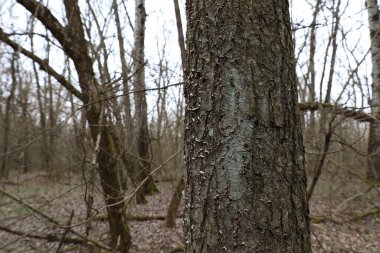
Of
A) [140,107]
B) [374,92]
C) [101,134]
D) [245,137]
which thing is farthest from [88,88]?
[374,92]

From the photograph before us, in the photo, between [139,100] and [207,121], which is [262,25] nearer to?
[207,121]

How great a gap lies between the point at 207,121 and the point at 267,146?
0.20 meters

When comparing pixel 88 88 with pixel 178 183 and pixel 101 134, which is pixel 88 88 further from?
pixel 178 183

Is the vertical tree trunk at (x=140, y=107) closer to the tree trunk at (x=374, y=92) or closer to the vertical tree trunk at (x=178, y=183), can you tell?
the vertical tree trunk at (x=178, y=183)

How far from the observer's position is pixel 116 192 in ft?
12.9

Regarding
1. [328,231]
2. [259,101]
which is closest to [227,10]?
[259,101]

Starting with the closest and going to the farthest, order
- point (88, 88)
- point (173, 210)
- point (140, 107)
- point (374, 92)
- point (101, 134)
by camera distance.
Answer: point (88, 88), point (101, 134), point (140, 107), point (173, 210), point (374, 92)

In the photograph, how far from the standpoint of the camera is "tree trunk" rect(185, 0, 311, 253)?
1062 mm

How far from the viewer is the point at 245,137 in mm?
1087

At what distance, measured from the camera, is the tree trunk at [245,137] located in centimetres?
106

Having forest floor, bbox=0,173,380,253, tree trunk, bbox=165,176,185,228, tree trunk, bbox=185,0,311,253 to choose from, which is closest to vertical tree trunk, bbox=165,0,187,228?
tree trunk, bbox=165,176,185,228

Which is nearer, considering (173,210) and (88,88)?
(88,88)

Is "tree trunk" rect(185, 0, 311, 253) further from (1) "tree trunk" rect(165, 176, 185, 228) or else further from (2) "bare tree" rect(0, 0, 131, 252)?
(1) "tree trunk" rect(165, 176, 185, 228)

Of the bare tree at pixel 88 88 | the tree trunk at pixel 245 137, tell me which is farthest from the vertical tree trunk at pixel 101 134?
the tree trunk at pixel 245 137
